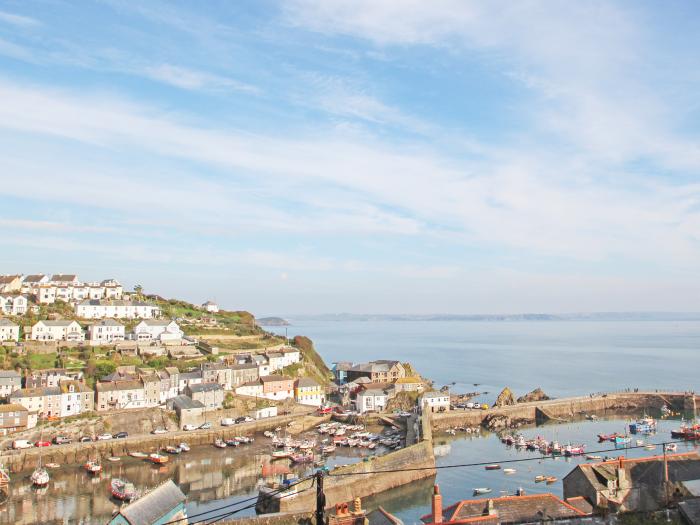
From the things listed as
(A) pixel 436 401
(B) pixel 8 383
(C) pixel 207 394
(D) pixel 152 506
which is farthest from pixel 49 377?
(A) pixel 436 401

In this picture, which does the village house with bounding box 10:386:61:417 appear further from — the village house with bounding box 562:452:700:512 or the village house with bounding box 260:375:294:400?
the village house with bounding box 562:452:700:512

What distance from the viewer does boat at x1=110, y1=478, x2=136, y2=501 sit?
33191 mm

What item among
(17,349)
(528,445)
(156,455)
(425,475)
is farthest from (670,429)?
(17,349)

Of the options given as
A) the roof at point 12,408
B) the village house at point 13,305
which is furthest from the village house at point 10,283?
the roof at point 12,408

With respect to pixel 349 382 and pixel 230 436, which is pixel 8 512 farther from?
pixel 349 382

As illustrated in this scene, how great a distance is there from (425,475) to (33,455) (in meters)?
26.1

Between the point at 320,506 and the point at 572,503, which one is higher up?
the point at 320,506

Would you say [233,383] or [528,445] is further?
[233,383]

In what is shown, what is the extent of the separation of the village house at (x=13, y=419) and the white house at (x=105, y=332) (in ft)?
59.8

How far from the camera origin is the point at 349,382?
234 ft

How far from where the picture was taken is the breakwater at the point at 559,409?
56694 millimetres

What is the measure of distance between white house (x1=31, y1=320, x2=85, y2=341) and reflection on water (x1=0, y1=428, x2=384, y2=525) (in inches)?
916

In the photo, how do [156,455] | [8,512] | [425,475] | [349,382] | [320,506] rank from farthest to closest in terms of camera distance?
1. [349,382]
2. [156,455]
3. [425,475]
4. [8,512]
5. [320,506]

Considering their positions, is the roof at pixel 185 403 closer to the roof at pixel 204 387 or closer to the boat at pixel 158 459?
the roof at pixel 204 387
